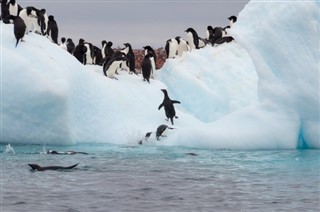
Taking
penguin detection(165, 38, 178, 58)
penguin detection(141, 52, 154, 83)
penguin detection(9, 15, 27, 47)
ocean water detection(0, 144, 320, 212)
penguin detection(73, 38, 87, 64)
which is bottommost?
ocean water detection(0, 144, 320, 212)

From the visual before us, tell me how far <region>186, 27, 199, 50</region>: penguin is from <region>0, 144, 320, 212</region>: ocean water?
13.1 meters

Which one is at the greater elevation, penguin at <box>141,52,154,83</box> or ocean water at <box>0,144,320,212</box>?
penguin at <box>141,52,154,83</box>

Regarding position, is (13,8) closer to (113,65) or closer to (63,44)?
(113,65)

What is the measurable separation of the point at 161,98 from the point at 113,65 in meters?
1.97

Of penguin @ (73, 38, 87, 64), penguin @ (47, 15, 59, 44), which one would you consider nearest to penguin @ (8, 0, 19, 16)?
penguin @ (73, 38, 87, 64)

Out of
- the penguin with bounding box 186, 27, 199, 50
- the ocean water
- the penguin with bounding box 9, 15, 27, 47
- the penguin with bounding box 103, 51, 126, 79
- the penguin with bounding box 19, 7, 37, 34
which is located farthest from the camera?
the penguin with bounding box 186, 27, 199, 50

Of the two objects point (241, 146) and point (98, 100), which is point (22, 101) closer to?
point (98, 100)

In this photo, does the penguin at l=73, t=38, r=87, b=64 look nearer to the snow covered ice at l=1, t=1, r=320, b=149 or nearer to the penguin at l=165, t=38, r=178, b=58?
the penguin at l=165, t=38, r=178, b=58

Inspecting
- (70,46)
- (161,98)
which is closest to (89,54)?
(70,46)

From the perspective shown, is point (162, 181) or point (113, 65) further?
point (113, 65)

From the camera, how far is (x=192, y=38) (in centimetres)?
3459

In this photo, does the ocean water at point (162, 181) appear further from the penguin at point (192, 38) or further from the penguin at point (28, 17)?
the penguin at point (192, 38)

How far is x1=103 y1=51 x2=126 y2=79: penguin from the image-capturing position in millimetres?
26844

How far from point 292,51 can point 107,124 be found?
5.56m
